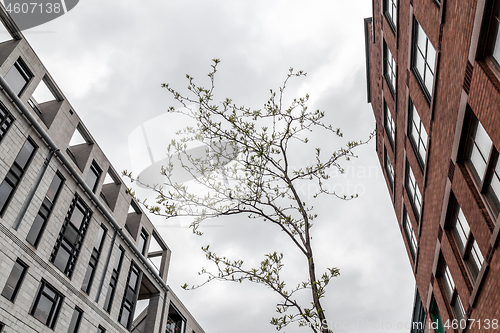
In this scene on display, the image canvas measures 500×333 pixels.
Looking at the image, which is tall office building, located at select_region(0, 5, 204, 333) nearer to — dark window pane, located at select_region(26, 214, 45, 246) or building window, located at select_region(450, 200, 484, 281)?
dark window pane, located at select_region(26, 214, 45, 246)

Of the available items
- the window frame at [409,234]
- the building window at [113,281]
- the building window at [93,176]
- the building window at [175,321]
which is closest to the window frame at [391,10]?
the window frame at [409,234]

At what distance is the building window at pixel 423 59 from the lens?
10.7m

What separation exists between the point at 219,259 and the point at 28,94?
66.8ft

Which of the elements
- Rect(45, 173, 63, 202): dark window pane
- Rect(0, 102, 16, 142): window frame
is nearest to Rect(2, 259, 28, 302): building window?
Rect(45, 173, 63, 202): dark window pane

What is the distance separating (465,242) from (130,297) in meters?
28.3

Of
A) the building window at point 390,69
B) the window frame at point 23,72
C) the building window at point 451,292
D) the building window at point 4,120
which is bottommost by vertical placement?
the building window at point 451,292

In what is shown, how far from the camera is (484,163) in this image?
8281mm

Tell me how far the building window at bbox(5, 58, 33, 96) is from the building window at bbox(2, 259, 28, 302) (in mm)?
10115

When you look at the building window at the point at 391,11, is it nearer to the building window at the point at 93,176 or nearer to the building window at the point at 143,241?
the building window at the point at 93,176

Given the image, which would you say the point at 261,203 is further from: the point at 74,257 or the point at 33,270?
the point at 74,257

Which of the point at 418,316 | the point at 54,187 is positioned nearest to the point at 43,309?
the point at 54,187

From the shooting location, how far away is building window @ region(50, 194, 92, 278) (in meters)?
22.8

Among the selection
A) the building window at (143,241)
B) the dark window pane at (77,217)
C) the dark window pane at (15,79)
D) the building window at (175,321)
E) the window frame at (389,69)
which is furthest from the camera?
the building window at (175,321)

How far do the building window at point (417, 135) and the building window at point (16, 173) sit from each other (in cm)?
2007
